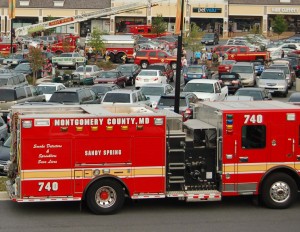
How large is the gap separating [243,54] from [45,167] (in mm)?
45694

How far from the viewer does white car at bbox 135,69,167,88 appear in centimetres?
4416

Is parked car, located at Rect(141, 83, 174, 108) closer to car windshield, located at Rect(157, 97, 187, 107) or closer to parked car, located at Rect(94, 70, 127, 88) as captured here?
car windshield, located at Rect(157, 97, 187, 107)

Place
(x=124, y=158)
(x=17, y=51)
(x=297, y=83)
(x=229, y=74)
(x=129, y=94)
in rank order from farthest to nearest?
(x=17, y=51) → (x=297, y=83) → (x=229, y=74) → (x=129, y=94) → (x=124, y=158)

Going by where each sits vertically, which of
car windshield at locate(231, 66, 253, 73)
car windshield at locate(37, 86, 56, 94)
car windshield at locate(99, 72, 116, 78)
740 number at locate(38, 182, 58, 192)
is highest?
car windshield at locate(231, 66, 253, 73)

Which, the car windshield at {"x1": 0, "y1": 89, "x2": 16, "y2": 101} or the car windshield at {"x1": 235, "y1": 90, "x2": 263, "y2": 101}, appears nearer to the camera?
the car windshield at {"x1": 0, "y1": 89, "x2": 16, "y2": 101}

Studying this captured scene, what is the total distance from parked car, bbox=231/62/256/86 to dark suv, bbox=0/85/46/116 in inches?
643

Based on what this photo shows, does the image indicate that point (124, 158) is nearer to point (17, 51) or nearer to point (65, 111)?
point (65, 111)

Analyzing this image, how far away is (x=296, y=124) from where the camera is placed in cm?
1495

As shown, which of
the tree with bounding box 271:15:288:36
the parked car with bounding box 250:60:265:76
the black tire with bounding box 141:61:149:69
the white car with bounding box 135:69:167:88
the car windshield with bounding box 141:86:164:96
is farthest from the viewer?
the tree with bounding box 271:15:288:36

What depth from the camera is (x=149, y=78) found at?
44.2 m

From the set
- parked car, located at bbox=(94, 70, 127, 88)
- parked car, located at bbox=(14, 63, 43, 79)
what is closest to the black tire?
parked car, located at bbox=(14, 63, 43, 79)

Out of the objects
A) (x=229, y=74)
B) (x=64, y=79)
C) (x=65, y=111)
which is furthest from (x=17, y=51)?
(x=65, y=111)

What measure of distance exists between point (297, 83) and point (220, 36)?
166 ft

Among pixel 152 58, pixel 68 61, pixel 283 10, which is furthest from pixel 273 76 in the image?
pixel 283 10
